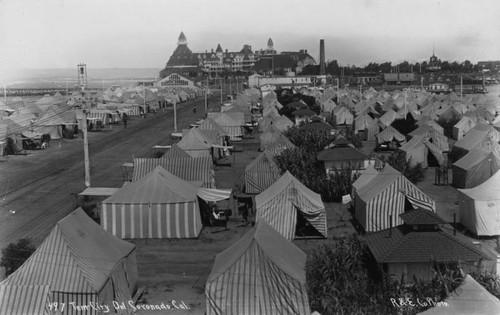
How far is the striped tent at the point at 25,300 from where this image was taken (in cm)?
1117

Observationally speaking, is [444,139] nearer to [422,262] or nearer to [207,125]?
[207,125]

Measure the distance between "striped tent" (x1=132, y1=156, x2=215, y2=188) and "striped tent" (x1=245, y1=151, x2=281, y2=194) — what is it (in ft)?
5.95

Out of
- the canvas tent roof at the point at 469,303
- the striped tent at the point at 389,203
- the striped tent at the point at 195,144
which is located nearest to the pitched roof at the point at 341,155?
the striped tent at the point at 195,144

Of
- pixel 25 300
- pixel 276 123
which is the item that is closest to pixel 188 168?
pixel 25 300

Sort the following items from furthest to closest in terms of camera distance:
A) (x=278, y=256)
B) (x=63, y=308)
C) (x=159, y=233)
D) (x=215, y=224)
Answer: (x=215, y=224) → (x=159, y=233) → (x=278, y=256) → (x=63, y=308)

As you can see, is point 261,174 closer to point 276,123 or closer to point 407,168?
point 407,168

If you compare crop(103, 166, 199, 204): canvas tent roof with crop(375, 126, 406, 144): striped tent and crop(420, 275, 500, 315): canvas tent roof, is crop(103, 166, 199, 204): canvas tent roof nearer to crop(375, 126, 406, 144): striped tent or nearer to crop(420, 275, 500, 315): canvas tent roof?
crop(420, 275, 500, 315): canvas tent roof

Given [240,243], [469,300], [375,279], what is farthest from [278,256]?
[469,300]

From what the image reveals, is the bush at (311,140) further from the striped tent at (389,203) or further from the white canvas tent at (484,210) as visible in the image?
the white canvas tent at (484,210)

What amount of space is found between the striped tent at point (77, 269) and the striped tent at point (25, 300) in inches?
21.1

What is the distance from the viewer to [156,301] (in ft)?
47.4

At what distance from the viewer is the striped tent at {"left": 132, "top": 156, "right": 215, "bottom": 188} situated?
2534 centimetres

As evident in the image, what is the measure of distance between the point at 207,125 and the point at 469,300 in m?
32.7

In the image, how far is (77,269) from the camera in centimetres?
1260
